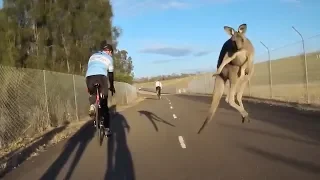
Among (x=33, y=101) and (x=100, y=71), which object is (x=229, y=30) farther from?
(x=33, y=101)

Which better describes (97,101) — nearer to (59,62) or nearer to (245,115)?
(245,115)

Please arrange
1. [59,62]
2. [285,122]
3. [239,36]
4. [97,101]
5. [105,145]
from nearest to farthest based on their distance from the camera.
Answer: [239,36], [97,101], [105,145], [285,122], [59,62]

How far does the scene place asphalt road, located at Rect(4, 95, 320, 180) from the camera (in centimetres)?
808

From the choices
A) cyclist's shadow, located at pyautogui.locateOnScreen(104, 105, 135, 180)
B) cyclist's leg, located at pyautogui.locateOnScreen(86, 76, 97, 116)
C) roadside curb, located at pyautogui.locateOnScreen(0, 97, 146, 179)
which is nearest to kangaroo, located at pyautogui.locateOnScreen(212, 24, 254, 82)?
cyclist's shadow, located at pyautogui.locateOnScreen(104, 105, 135, 180)

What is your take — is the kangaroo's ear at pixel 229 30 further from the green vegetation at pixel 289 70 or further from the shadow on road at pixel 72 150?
the green vegetation at pixel 289 70

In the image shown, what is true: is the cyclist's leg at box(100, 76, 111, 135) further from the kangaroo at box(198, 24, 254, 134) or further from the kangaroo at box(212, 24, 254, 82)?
the kangaroo at box(212, 24, 254, 82)

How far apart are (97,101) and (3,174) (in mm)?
2464

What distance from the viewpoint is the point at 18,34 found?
115ft

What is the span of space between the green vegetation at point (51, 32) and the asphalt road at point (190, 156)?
71.7 feet

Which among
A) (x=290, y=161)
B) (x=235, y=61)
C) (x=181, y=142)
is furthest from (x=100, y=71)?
(x=290, y=161)

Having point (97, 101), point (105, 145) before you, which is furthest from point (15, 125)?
point (97, 101)

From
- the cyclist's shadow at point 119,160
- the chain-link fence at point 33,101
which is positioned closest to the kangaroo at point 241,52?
the cyclist's shadow at point 119,160

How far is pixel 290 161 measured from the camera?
877 cm

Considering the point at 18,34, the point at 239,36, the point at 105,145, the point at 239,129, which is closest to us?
the point at 239,36
